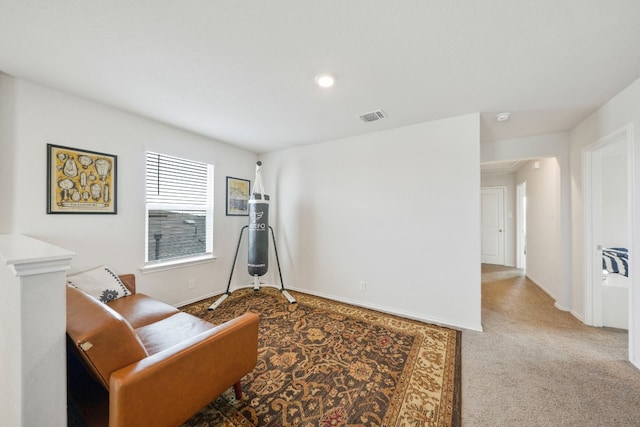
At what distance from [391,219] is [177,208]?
290 cm

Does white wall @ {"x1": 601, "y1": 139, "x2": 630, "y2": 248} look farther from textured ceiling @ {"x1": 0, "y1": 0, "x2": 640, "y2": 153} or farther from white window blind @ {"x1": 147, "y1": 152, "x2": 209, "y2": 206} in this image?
white window blind @ {"x1": 147, "y1": 152, "x2": 209, "y2": 206}

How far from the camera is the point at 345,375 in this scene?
1823 mm

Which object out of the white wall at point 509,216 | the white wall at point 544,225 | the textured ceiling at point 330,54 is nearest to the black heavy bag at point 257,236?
the textured ceiling at point 330,54

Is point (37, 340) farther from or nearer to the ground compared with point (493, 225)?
nearer to the ground

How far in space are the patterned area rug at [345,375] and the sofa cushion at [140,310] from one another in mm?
762

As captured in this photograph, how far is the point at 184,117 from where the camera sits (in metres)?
2.75

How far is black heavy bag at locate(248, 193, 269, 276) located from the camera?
332 centimetres

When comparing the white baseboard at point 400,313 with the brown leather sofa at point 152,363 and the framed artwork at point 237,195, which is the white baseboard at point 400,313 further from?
the brown leather sofa at point 152,363

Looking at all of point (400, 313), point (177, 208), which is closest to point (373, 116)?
point (400, 313)

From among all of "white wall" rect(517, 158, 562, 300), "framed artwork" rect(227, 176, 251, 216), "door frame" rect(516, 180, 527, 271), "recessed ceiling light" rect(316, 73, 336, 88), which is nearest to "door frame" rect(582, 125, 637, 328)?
"white wall" rect(517, 158, 562, 300)

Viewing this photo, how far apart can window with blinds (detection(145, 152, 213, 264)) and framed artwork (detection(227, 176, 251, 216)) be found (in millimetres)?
305

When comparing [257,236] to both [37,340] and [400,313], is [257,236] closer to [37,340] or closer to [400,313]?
[400,313]

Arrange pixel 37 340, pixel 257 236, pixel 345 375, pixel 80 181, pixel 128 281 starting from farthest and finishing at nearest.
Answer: pixel 257 236, pixel 128 281, pixel 80 181, pixel 345 375, pixel 37 340

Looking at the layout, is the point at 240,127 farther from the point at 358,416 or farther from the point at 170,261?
the point at 358,416
